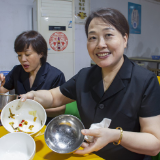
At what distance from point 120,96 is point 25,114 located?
57 centimetres

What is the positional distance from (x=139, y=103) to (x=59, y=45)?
2.56m

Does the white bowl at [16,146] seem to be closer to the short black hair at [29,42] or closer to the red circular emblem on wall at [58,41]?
the short black hair at [29,42]

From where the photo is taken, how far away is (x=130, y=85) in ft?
3.00

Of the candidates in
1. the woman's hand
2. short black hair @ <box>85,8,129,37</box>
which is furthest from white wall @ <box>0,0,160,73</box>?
the woman's hand

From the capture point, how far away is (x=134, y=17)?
488 cm

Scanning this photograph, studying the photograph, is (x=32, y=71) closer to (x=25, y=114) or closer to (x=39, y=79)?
(x=39, y=79)

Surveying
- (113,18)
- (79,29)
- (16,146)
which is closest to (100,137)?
(16,146)

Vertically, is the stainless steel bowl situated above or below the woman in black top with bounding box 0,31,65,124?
below

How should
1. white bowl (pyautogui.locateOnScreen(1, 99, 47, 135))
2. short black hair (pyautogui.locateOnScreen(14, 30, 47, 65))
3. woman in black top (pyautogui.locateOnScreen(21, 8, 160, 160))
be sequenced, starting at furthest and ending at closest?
short black hair (pyautogui.locateOnScreen(14, 30, 47, 65)), white bowl (pyautogui.locateOnScreen(1, 99, 47, 135)), woman in black top (pyautogui.locateOnScreen(21, 8, 160, 160))

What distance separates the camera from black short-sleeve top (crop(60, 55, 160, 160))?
87cm

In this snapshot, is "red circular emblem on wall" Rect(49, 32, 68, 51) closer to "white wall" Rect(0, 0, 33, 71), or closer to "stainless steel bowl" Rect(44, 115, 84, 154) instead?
"white wall" Rect(0, 0, 33, 71)

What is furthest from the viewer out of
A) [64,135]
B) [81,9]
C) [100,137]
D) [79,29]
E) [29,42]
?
[79,29]

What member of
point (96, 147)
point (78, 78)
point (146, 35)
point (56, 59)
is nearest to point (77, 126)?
point (96, 147)

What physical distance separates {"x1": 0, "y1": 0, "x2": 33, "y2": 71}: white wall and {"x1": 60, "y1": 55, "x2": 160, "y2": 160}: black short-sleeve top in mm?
2687
